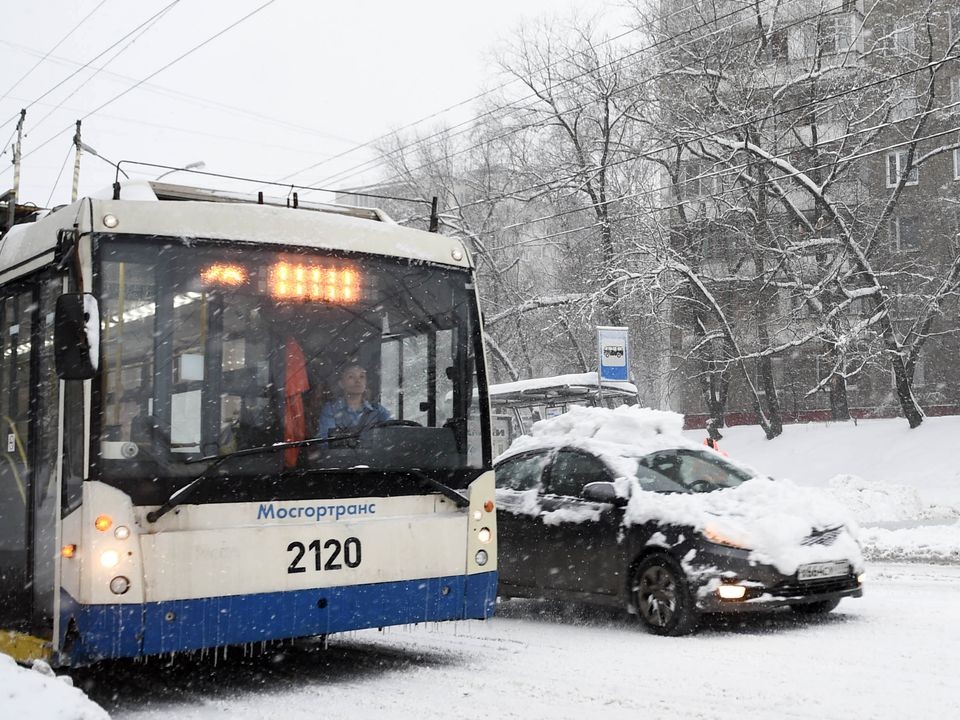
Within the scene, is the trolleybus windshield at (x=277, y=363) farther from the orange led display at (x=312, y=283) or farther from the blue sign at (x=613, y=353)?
the blue sign at (x=613, y=353)

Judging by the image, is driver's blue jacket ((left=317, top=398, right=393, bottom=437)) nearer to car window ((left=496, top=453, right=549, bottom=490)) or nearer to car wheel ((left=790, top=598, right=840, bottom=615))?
car window ((left=496, top=453, right=549, bottom=490))

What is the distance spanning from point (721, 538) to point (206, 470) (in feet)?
13.9

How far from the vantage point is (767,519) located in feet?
30.7

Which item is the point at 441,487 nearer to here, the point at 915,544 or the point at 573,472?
the point at 573,472

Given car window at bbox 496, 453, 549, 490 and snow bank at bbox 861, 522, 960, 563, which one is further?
snow bank at bbox 861, 522, 960, 563

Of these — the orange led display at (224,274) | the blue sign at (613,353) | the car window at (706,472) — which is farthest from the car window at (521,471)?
the blue sign at (613,353)

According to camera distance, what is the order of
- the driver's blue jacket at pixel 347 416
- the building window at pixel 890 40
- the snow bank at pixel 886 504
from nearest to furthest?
the driver's blue jacket at pixel 347 416
the snow bank at pixel 886 504
the building window at pixel 890 40

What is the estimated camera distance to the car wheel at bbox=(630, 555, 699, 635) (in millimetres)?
9148

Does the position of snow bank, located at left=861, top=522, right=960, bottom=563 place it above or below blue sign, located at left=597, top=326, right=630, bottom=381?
below

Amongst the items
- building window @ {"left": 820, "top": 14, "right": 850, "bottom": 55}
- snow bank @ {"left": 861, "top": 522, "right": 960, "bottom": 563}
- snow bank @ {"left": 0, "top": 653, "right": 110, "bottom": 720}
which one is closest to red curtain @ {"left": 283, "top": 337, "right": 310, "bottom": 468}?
snow bank @ {"left": 0, "top": 653, "right": 110, "bottom": 720}

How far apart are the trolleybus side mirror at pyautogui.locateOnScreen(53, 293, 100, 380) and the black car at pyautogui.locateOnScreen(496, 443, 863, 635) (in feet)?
15.6

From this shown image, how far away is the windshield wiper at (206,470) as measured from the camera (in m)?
6.88

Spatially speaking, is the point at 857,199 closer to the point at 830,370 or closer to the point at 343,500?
the point at 830,370

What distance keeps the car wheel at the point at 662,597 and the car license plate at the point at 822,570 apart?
3.01ft
